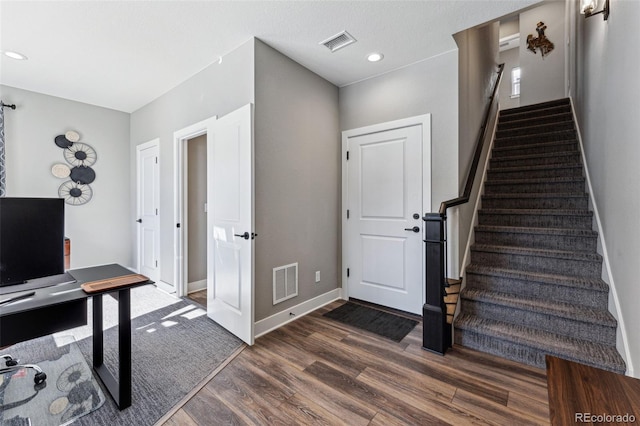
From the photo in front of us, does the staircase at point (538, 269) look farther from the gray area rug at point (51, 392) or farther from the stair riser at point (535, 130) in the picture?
the gray area rug at point (51, 392)

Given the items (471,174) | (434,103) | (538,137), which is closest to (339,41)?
(434,103)

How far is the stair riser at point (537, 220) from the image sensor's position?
2740 mm

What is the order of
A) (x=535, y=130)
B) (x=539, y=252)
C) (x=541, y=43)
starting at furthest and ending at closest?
(x=541, y=43)
(x=535, y=130)
(x=539, y=252)

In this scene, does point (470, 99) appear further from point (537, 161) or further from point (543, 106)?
point (543, 106)

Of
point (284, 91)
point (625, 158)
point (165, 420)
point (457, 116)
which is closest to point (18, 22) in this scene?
point (284, 91)

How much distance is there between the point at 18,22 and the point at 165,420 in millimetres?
3200

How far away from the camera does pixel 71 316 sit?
1729 mm

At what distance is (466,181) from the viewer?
9.62 feet

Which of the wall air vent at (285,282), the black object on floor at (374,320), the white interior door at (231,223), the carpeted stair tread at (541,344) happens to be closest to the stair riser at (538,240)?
the carpeted stair tread at (541,344)

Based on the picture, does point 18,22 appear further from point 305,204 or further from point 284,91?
point 305,204

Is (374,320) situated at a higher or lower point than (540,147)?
lower

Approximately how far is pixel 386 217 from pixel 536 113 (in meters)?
3.39

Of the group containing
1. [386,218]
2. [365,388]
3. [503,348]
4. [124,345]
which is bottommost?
[365,388]

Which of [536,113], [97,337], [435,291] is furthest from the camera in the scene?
[536,113]
